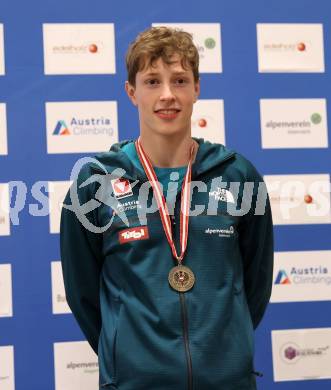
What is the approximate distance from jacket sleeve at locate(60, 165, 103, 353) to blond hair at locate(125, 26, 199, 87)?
421 millimetres

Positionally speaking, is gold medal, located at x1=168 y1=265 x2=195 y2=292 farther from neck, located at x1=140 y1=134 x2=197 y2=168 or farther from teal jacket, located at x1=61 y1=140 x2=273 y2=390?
neck, located at x1=140 y1=134 x2=197 y2=168

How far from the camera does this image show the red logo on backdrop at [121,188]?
1.96m

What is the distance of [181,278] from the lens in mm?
1793

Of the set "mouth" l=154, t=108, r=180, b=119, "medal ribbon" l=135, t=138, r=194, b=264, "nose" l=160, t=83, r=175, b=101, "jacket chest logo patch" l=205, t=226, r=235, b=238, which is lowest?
"jacket chest logo patch" l=205, t=226, r=235, b=238

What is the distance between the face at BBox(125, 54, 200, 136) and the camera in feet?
6.28

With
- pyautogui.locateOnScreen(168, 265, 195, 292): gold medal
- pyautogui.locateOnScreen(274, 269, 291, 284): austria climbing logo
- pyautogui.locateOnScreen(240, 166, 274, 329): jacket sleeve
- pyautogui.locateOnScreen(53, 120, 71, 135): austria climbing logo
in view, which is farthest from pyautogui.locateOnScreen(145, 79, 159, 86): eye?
pyautogui.locateOnScreen(274, 269, 291, 284): austria climbing logo

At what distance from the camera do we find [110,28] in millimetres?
2885

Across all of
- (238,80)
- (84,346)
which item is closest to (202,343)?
(84,346)

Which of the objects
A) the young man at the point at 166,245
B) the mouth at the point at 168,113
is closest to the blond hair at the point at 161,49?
the young man at the point at 166,245

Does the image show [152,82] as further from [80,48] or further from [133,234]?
[80,48]

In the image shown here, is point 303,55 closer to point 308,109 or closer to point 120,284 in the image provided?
point 308,109

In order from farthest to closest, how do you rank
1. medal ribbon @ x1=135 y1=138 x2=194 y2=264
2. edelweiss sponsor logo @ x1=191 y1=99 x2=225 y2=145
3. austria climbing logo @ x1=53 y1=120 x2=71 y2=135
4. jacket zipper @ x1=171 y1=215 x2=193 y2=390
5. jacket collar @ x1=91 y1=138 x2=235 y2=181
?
1. edelweiss sponsor logo @ x1=191 y1=99 x2=225 y2=145
2. austria climbing logo @ x1=53 y1=120 x2=71 y2=135
3. jacket collar @ x1=91 y1=138 x2=235 y2=181
4. medal ribbon @ x1=135 y1=138 x2=194 y2=264
5. jacket zipper @ x1=171 y1=215 x2=193 y2=390

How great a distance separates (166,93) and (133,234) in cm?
47

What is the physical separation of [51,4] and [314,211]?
1684 millimetres
